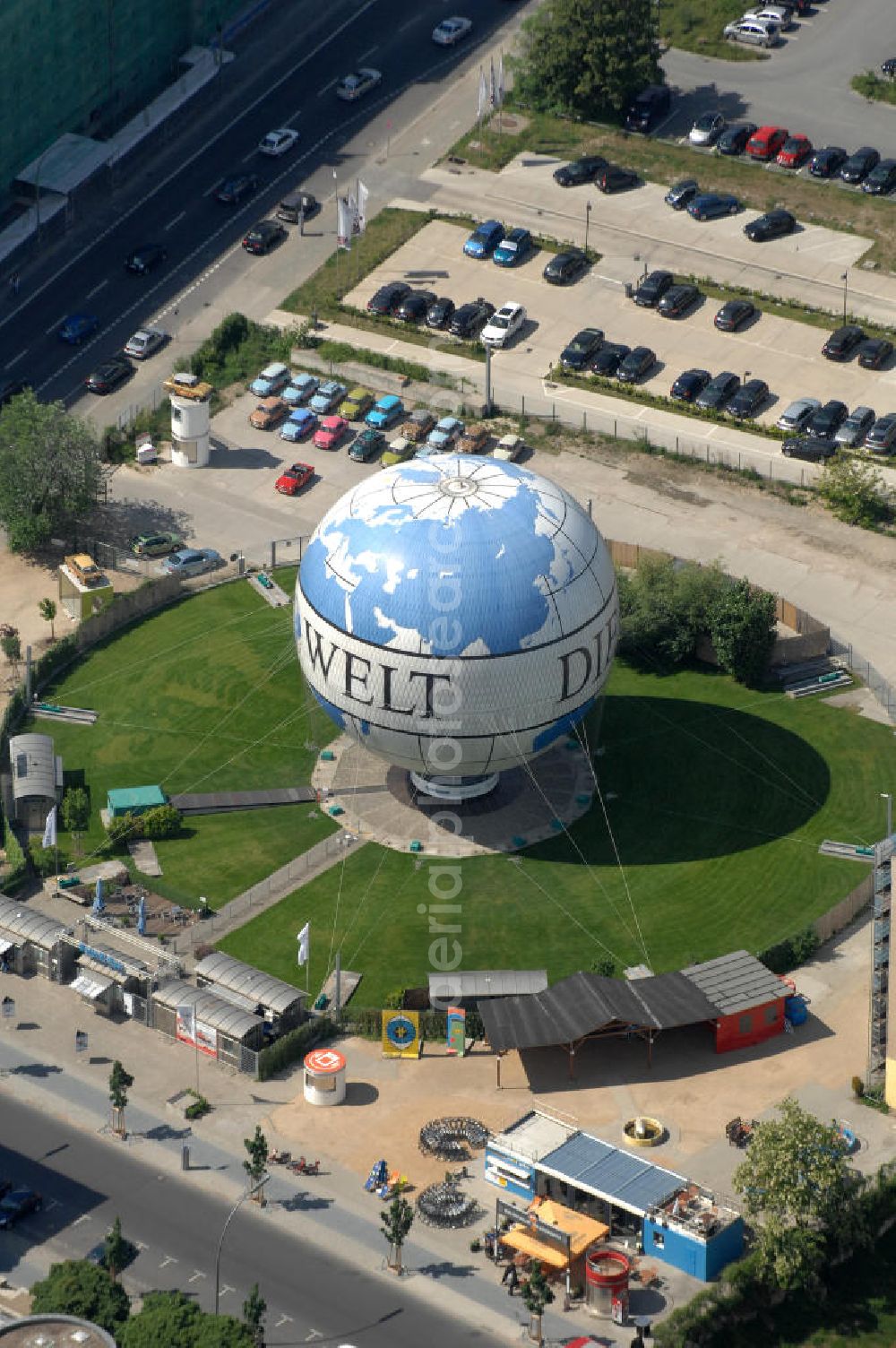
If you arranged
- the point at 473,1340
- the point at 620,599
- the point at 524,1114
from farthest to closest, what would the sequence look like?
the point at 620,599 → the point at 524,1114 → the point at 473,1340

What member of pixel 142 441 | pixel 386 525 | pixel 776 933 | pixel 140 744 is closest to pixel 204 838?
pixel 140 744

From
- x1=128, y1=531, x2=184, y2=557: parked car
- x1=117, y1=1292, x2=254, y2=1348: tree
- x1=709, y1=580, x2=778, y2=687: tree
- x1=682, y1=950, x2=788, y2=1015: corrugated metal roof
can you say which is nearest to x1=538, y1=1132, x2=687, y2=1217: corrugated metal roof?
x1=682, y1=950, x2=788, y2=1015: corrugated metal roof

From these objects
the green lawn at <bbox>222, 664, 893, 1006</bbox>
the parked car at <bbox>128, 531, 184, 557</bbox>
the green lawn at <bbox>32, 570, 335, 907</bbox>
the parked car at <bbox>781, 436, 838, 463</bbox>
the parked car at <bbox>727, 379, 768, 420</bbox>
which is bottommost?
the parked car at <bbox>128, 531, 184, 557</bbox>

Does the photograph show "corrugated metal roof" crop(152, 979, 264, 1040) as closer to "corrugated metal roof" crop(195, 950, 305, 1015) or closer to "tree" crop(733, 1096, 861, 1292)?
"corrugated metal roof" crop(195, 950, 305, 1015)

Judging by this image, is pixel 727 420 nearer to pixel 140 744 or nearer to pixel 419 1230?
pixel 140 744

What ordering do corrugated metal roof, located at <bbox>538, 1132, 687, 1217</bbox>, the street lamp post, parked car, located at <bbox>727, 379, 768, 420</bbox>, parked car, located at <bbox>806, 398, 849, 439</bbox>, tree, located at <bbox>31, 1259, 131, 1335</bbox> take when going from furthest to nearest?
parked car, located at <bbox>727, 379, 768, 420</bbox>
parked car, located at <bbox>806, 398, 849, 439</bbox>
corrugated metal roof, located at <bbox>538, 1132, 687, 1217</bbox>
the street lamp post
tree, located at <bbox>31, 1259, 131, 1335</bbox>
